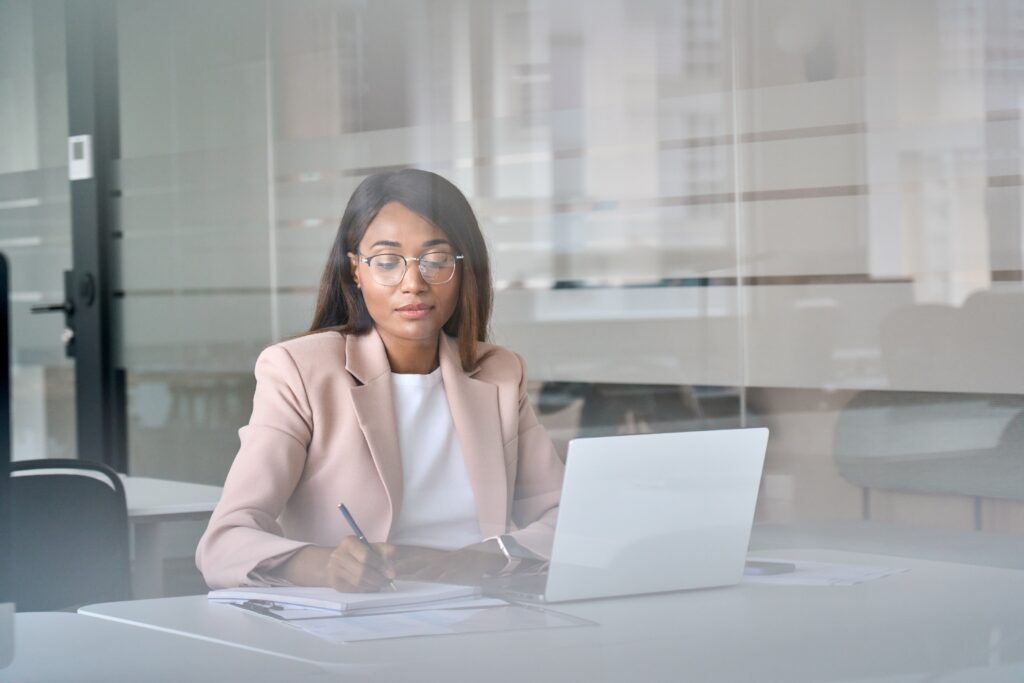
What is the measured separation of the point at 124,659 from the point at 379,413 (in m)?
0.75

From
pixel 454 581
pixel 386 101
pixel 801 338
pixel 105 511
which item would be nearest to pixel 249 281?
pixel 386 101

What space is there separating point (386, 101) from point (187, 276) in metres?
1.10

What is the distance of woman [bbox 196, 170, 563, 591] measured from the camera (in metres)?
2.00

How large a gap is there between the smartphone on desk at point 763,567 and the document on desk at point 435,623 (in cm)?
31

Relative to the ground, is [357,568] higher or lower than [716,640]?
higher

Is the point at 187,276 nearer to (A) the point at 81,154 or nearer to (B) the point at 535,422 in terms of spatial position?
(A) the point at 81,154

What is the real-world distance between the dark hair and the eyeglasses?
45 mm

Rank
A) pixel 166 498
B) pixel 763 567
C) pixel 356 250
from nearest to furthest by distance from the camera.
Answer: pixel 763 567 → pixel 356 250 → pixel 166 498

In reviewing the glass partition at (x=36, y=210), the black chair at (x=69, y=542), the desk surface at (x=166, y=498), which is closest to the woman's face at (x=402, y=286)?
the desk surface at (x=166, y=498)

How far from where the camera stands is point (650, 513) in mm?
1658

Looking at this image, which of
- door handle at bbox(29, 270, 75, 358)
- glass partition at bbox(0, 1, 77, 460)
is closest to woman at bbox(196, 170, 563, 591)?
glass partition at bbox(0, 1, 77, 460)

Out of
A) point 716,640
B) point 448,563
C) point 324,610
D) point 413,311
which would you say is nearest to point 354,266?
point 413,311

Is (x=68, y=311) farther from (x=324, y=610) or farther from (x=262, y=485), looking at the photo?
(x=324, y=610)

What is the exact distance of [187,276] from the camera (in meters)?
4.11
